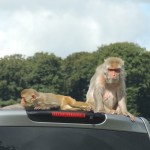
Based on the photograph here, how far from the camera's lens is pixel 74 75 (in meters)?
116

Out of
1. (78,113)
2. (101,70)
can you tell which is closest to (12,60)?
(101,70)

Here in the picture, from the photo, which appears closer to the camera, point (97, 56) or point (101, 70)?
point (101, 70)

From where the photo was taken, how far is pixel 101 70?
52.4 feet

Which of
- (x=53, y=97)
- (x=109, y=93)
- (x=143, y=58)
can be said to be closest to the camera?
(x=53, y=97)

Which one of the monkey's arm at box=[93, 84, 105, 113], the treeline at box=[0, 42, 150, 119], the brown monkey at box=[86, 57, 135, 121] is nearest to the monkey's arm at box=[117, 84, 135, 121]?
the brown monkey at box=[86, 57, 135, 121]

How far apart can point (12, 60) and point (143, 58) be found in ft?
76.5

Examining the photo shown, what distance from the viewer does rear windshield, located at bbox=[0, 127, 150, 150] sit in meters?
6.23

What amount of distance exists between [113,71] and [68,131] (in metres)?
8.76

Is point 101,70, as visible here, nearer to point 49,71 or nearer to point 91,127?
point 91,127

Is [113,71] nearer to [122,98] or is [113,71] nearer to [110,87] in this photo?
[110,87]

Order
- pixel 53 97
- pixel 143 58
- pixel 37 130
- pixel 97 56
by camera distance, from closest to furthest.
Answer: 1. pixel 37 130
2. pixel 53 97
3. pixel 143 58
4. pixel 97 56

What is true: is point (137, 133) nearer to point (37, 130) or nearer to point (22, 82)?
point (37, 130)

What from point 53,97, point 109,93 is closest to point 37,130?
point 53,97

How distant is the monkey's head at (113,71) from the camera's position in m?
14.9
